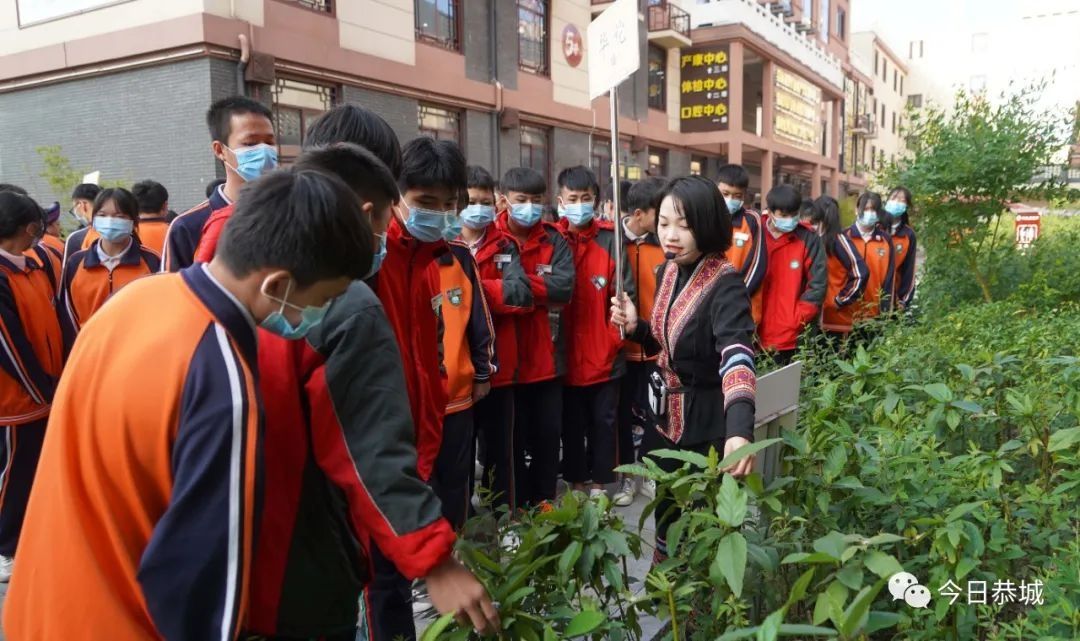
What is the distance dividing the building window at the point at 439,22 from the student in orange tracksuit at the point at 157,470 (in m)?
11.9

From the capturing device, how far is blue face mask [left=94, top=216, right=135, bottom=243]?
465 cm

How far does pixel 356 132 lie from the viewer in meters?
2.35

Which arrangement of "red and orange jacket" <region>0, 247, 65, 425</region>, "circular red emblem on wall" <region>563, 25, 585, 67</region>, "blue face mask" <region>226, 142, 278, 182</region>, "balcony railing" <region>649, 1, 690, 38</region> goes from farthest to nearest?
"balcony railing" <region>649, 1, 690, 38</region>, "circular red emblem on wall" <region>563, 25, 585, 67</region>, "red and orange jacket" <region>0, 247, 65, 425</region>, "blue face mask" <region>226, 142, 278, 182</region>

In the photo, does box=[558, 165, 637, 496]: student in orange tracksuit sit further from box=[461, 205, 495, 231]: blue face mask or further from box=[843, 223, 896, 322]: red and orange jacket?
box=[843, 223, 896, 322]: red and orange jacket

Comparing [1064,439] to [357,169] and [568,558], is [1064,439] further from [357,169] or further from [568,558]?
[357,169]

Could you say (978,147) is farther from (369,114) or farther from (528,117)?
(528,117)

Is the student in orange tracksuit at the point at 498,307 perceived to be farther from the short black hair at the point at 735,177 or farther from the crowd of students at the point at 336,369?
the short black hair at the point at 735,177

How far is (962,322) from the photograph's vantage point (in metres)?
4.53

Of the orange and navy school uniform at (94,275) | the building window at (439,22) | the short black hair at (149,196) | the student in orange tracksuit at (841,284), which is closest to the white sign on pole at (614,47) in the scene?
the orange and navy school uniform at (94,275)

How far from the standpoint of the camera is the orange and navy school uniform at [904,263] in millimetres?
6918

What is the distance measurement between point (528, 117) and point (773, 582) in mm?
13349

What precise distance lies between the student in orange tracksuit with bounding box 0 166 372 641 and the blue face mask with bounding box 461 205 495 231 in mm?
2813

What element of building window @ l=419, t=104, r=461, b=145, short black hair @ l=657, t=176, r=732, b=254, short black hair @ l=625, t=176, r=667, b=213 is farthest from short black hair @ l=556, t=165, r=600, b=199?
building window @ l=419, t=104, r=461, b=145

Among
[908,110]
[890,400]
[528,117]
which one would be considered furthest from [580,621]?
[528,117]
